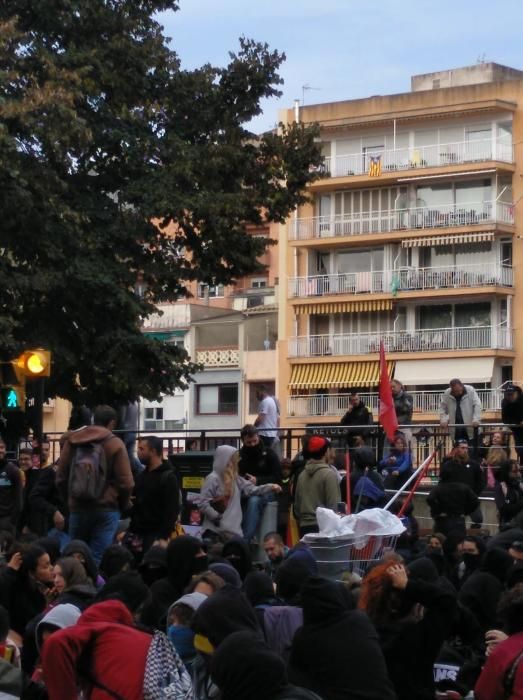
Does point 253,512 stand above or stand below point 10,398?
below

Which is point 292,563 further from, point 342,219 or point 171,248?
point 342,219

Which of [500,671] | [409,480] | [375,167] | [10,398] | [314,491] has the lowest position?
[500,671]

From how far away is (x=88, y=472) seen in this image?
558 inches

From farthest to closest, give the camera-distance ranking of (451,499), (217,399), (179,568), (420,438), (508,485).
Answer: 1. (217,399)
2. (420,438)
3. (508,485)
4. (451,499)
5. (179,568)

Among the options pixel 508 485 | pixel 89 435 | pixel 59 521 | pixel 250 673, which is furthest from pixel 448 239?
pixel 250 673

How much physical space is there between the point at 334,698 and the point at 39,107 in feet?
59.3

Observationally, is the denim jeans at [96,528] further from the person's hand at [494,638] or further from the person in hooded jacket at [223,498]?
the person's hand at [494,638]

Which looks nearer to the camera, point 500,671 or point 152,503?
point 500,671

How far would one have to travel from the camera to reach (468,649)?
10227 millimetres

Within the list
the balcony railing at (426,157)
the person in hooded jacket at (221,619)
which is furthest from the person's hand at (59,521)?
the balcony railing at (426,157)

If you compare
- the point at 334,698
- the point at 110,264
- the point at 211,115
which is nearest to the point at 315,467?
the point at 334,698

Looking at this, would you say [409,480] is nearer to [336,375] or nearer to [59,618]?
[59,618]

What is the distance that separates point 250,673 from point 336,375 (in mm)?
59340

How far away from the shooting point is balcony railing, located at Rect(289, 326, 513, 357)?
2443 inches
